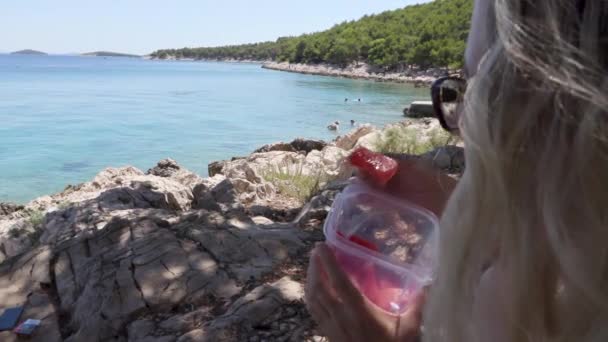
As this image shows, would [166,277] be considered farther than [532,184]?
→ Yes

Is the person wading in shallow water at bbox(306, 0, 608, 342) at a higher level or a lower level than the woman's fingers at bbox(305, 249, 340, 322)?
higher

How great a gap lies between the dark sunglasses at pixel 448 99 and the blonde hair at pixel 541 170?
24cm

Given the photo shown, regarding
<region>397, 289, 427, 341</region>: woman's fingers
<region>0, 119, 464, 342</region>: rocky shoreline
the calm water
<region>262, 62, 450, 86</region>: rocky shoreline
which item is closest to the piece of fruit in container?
<region>397, 289, 427, 341</region>: woman's fingers

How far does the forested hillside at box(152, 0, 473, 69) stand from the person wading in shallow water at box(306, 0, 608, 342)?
50389 mm

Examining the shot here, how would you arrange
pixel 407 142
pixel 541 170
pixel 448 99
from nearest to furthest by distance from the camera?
pixel 541 170 → pixel 448 99 → pixel 407 142

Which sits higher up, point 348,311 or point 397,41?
point 348,311

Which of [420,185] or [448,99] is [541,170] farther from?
[420,185]

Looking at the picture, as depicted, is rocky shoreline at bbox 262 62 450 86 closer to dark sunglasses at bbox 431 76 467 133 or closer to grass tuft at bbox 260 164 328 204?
grass tuft at bbox 260 164 328 204

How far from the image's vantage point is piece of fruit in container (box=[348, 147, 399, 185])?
4.33 feet

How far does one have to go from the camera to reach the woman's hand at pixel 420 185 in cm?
140

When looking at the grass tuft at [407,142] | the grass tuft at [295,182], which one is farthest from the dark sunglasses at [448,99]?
the grass tuft at [407,142]

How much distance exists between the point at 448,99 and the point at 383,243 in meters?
0.42

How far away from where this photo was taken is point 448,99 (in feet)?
3.72

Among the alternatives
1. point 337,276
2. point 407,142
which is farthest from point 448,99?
point 407,142
